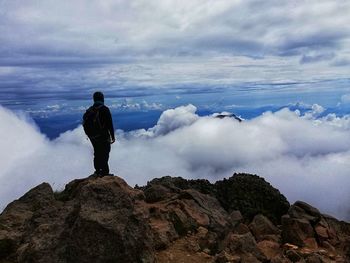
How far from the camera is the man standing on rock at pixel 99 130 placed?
629 inches

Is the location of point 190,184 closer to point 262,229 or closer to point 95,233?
point 262,229

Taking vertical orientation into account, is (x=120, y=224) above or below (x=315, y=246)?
above

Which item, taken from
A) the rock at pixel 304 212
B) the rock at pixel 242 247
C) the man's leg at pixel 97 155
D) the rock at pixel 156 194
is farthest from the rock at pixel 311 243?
the man's leg at pixel 97 155

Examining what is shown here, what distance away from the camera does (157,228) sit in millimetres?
14047

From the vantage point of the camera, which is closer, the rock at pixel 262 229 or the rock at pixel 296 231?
the rock at pixel 296 231

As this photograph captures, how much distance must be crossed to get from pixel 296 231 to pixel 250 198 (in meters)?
4.72

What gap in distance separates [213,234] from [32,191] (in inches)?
231

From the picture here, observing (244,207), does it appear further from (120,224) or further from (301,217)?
(120,224)

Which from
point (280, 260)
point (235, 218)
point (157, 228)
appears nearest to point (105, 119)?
point (157, 228)

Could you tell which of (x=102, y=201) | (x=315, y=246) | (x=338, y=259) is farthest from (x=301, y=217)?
(x=102, y=201)

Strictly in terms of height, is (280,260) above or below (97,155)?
below

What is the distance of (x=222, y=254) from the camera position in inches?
508

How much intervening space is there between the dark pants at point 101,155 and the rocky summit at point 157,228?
89 cm

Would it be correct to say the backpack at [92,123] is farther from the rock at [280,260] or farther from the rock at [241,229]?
the rock at [280,260]
